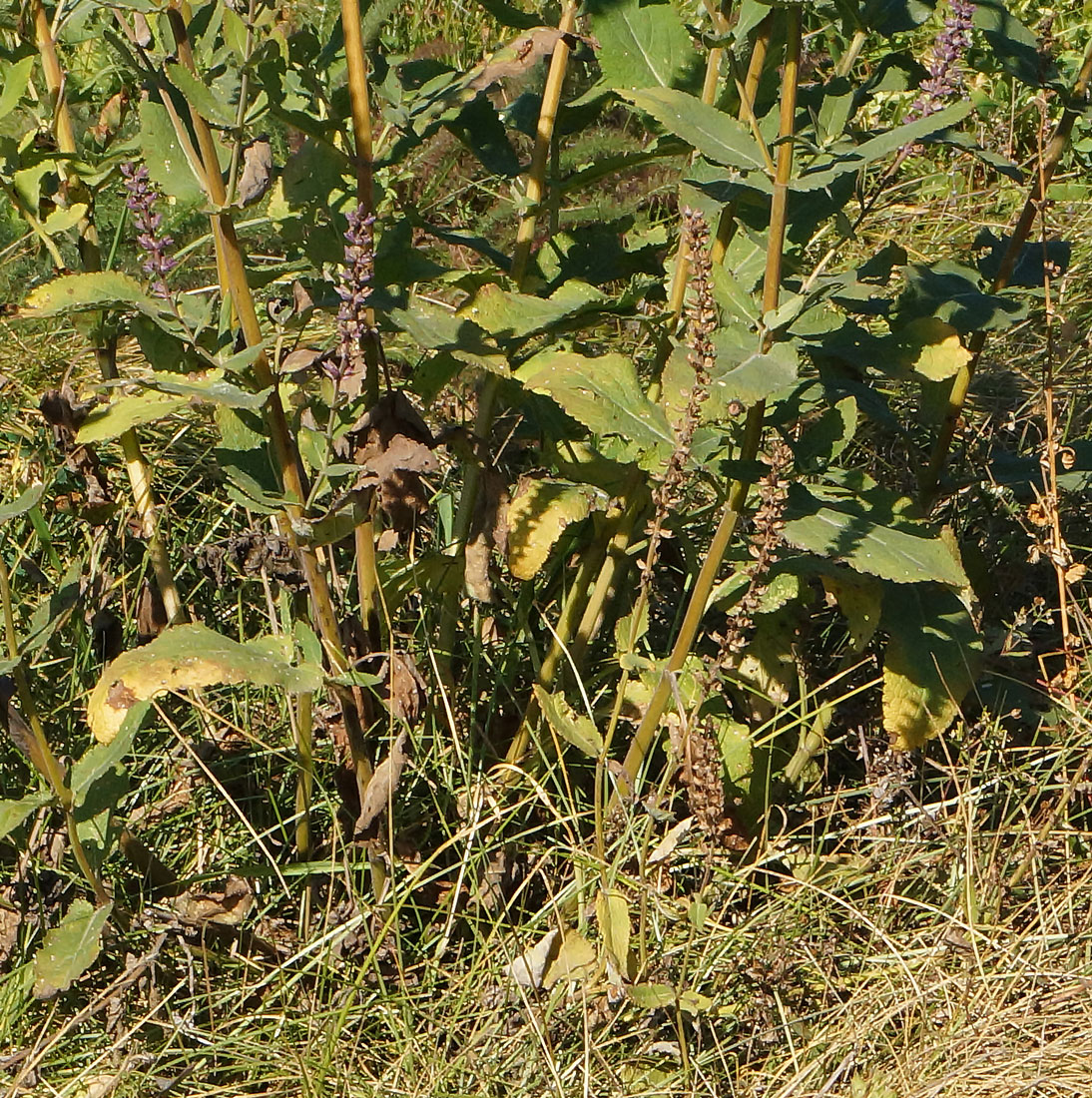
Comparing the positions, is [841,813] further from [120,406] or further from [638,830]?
[120,406]

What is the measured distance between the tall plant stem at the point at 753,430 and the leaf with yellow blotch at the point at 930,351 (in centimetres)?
25

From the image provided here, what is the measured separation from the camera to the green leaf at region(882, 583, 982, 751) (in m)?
2.16

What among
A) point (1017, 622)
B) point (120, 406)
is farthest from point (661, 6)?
point (1017, 622)

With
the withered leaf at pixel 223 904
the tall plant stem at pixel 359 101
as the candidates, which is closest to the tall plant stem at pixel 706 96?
the tall plant stem at pixel 359 101

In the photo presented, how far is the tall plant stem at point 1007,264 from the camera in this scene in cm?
216

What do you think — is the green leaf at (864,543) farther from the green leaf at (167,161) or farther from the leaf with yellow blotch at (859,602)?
the green leaf at (167,161)

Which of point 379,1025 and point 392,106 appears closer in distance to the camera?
point 392,106

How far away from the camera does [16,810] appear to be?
1.75m

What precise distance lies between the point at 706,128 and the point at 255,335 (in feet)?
1.96

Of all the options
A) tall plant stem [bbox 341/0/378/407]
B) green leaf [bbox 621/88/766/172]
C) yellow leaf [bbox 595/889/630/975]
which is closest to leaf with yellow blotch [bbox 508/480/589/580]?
tall plant stem [bbox 341/0/378/407]

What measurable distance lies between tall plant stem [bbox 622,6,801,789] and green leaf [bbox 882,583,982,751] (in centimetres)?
41

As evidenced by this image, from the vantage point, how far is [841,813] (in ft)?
7.91

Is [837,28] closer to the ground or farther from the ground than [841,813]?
farther from the ground

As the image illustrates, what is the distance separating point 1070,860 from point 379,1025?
3.76ft
